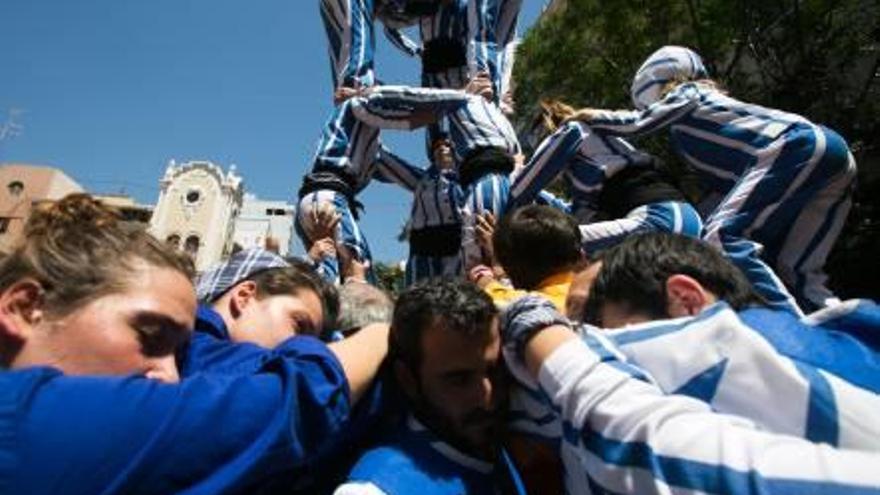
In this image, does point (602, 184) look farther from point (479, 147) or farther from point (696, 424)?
point (696, 424)

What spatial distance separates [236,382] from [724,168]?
2.70 meters

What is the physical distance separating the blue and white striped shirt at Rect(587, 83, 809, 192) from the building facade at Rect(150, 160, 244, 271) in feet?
177

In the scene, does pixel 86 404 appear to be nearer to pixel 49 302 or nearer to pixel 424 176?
pixel 49 302

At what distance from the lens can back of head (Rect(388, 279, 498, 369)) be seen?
141 cm

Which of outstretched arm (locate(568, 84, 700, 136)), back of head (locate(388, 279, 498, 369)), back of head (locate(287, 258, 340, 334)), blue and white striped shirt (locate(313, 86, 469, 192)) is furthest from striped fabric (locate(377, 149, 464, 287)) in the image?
back of head (locate(388, 279, 498, 369))

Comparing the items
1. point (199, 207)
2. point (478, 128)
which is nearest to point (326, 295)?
point (478, 128)

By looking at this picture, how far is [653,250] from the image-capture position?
1451mm

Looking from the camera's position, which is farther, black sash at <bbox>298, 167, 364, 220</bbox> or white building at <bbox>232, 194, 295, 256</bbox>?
white building at <bbox>232, 194, 295, 256</bbox>

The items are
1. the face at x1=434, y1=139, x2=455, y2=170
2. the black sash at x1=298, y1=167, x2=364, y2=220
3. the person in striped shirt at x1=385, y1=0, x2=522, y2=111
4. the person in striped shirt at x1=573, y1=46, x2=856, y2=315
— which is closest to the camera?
the person in striped shirt at x1=573, y1=46, x2=856, y2=315

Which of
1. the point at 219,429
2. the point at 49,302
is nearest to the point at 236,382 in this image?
the point at 219,429

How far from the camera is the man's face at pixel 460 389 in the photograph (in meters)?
1.39

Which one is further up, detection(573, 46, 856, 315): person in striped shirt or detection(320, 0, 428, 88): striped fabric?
detection(320, 0, 428, 88): striped fabric

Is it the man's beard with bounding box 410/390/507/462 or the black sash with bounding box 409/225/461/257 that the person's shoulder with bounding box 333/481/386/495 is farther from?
the black sash with bounding box 409/225/461/257

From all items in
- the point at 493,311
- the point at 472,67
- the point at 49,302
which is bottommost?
the point at 493,311
